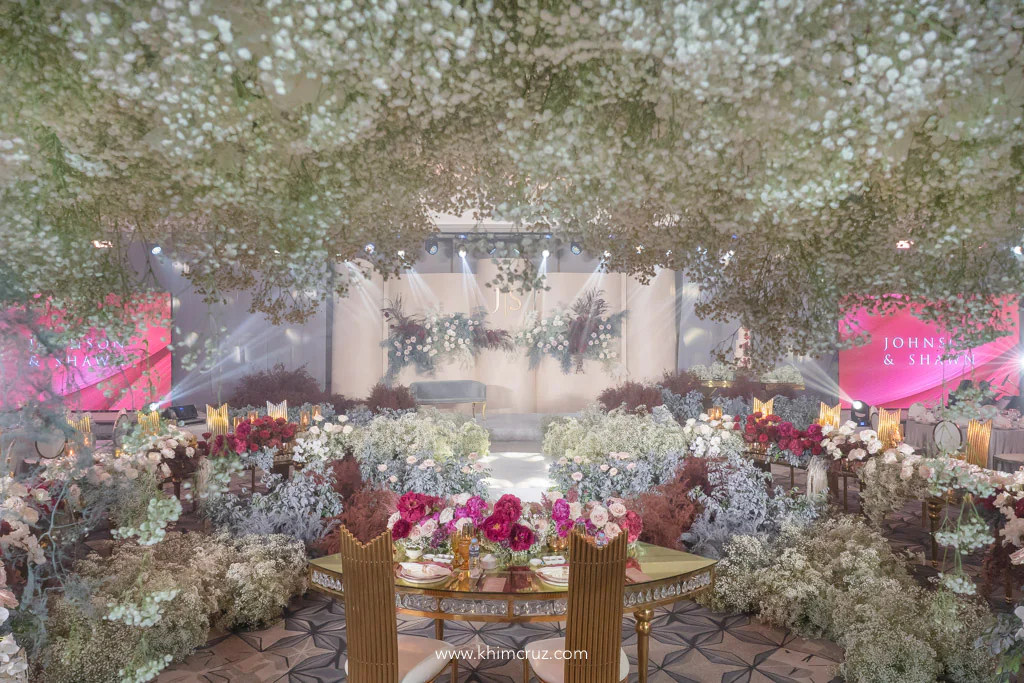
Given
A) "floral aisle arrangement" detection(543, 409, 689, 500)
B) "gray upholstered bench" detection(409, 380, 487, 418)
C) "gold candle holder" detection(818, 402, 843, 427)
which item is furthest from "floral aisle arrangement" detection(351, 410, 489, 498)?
"gold candle holder" detection(818, 402, 843, 427)

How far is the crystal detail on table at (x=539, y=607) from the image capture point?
304 cm

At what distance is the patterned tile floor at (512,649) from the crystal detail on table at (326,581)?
783 mm

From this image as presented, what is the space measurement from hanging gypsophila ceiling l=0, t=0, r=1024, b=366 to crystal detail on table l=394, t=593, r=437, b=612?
1624 mm

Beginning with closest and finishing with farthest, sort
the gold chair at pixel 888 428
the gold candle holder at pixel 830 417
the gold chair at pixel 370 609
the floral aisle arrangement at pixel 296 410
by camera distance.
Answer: the gold chair at pixel 370 609
the gold chair at pixel 888 428
the gold candle holder at pixel 830 417
the floral aisle arrangement at pixel 296 410

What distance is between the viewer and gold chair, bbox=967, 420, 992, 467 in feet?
20.1

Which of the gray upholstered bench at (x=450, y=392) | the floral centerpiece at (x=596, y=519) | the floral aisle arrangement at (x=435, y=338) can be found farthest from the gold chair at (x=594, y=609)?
the floral aisle arrangement at (x=435, y=338)

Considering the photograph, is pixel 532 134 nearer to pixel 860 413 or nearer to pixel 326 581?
pixel 326 581

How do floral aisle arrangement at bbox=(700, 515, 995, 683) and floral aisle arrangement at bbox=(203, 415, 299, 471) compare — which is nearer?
floral aisle arrangement at bbox=(700, 515, 995, 683)

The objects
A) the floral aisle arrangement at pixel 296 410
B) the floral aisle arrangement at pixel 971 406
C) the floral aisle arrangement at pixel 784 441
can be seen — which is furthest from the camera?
the floral aisle arrangement at pixel 296 410

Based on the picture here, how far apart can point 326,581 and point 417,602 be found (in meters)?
0.49

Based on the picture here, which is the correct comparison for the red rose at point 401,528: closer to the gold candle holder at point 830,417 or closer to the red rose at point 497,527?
the red rose at point 497,527

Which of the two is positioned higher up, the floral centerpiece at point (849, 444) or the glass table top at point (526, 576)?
the floral centerpiece at point (849, 444)

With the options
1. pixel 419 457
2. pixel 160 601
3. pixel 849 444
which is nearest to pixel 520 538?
pixel 160 601

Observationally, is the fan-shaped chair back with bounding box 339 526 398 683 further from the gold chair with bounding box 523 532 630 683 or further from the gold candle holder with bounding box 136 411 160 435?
the gold candle holder with bounding box 136 411 160 435
